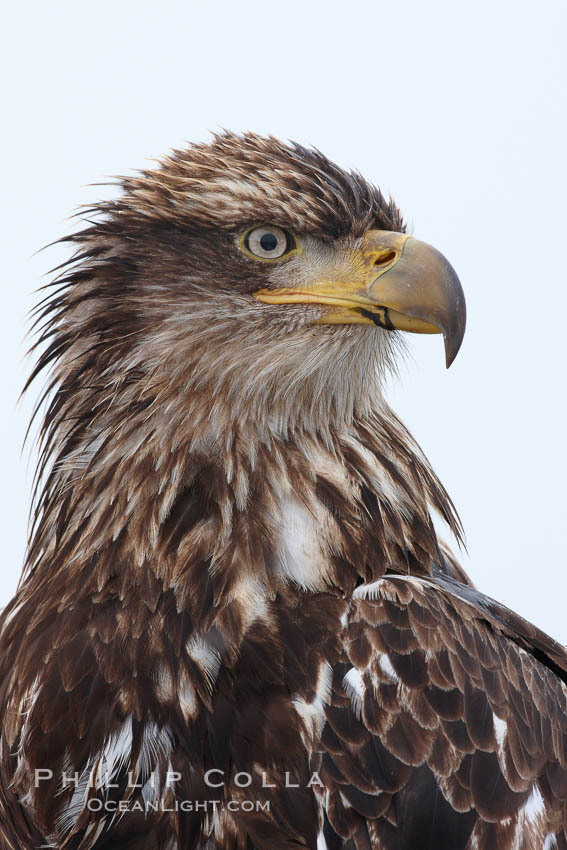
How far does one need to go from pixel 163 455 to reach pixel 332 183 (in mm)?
1027

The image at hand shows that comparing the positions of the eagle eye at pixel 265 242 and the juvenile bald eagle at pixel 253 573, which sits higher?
the eagle eye at pixel 265 242

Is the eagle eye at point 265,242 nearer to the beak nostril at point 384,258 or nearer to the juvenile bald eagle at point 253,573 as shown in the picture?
the juvenile bald eagle at point 253,573

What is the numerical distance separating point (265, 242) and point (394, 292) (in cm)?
44

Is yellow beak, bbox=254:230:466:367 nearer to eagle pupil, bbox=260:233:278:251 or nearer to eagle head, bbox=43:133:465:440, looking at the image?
eagle head, bbox=43:133:465:440

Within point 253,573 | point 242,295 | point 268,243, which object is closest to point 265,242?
point 268,243

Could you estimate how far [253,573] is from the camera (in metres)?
3.27

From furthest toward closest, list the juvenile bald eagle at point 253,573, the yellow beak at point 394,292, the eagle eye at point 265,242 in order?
the eagle eye at point 265,242
the yellow beak at point 394,292
the juvenile bald eagle at point 253,573

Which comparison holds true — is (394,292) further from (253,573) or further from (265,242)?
(253,573)

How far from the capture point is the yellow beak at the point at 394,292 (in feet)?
10.9

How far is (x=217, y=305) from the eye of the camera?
3.44 meters

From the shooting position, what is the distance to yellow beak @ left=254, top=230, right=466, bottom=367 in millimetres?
3320

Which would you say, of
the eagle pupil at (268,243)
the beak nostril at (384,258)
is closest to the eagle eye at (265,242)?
the eagle pupil at (268,243)

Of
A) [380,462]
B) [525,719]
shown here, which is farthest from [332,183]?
[525,719]

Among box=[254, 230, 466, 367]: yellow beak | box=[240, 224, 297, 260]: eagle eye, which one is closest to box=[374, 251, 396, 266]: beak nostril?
box=[254, 230, 466, 367]: yellow beak
